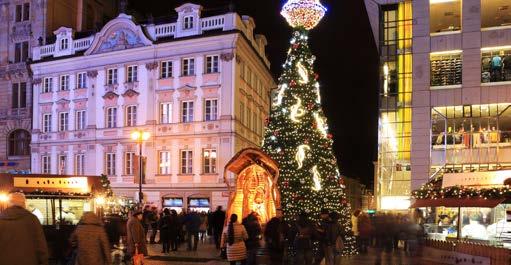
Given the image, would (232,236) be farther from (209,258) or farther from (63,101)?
(63,101)

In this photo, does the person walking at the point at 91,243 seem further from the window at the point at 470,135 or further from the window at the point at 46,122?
the window at the point at 46,122

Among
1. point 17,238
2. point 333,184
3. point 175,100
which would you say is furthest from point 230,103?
point 17,238

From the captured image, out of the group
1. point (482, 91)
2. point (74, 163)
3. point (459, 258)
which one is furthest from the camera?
point (74, 163)

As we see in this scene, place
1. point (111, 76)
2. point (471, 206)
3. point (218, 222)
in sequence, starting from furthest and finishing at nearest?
1. point (111, 76)
2. point (218, 222)
3. point (471, 206)

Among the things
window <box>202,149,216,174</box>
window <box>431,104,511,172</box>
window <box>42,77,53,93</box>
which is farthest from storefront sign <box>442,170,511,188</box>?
window <box>42,77,53,93</box>

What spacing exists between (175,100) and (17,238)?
35153mm

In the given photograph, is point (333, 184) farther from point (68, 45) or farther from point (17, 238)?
point (68, 45)

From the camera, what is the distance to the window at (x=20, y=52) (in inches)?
1909

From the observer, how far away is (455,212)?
27.4 m

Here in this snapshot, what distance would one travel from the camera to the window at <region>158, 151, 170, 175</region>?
41.8m

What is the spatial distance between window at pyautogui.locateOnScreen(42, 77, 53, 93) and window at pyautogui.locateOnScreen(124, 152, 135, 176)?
9088mm

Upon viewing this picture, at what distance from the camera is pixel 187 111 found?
41.7m

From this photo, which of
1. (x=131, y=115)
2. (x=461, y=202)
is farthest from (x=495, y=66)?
(x=131, y=115)

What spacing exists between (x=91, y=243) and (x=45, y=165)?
133 feet
